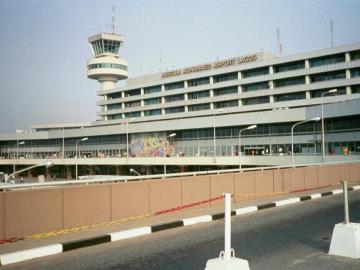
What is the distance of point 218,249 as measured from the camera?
7.98 meters

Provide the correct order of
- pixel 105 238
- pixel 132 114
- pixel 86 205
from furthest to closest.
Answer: pixel 132 114 < pixel 86 205 < pixel 105 238

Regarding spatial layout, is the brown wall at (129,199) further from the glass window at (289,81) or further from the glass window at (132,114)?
the glass window at (132,114)

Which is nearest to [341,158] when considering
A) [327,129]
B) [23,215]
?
[327,129]

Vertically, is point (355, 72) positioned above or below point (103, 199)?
above

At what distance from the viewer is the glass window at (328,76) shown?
6981cm

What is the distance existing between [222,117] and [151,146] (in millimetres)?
18233

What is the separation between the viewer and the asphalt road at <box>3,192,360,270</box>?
6.86 m

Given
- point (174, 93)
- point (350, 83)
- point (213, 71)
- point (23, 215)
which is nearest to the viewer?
point (23, 215)

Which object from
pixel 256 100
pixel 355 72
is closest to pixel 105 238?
pixel 355 72

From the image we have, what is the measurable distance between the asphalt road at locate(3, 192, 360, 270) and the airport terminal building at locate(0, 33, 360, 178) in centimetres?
3656

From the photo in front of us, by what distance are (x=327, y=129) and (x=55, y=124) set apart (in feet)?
342

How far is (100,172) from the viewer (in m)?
90.5

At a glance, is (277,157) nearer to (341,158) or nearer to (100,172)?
(341,158)

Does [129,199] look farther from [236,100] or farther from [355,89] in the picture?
[236,100]
